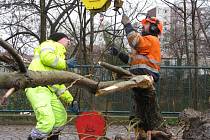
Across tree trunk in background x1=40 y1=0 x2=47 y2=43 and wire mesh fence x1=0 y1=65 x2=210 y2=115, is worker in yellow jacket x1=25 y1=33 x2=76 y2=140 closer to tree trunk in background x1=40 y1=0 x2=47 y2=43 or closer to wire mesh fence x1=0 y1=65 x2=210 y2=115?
wire mesh fence x1=0 y1=65 x2=210 y2=115

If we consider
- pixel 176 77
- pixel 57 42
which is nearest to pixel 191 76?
pixel 176 77

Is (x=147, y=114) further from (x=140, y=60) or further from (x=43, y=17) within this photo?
(x=43, y=17)

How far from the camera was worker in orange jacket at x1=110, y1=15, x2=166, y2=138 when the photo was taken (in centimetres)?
557

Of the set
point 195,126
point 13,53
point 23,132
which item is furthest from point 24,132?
point 13,53

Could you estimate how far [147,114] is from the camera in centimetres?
564

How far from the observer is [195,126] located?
5.71 meters

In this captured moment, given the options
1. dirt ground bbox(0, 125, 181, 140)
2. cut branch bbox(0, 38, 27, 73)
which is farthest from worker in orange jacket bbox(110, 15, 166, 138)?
dirt ground bbox(0, 125, 181, 140)

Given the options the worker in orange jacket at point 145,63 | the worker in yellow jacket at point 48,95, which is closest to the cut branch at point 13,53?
the worker in orange jacket at point 145,63

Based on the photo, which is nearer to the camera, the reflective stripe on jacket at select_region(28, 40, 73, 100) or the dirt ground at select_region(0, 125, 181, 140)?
the reflective stripe on jacket at select_region(28, 40, 73, 100)

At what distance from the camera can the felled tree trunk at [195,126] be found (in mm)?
5512

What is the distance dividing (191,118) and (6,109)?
730 centimetres

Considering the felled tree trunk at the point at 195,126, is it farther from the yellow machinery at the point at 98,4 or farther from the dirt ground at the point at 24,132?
the dirt ground at the point at 24,132

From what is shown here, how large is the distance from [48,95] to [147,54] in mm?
1517

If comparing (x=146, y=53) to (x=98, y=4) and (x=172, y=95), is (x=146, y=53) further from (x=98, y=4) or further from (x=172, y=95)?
(x=172, y=95)
